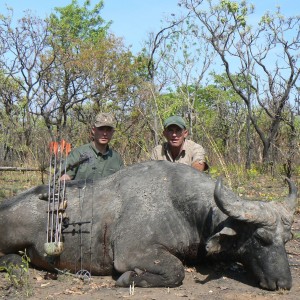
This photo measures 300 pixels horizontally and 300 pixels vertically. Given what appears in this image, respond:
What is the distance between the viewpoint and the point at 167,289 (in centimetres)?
473

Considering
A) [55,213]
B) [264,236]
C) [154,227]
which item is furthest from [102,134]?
[264,236]

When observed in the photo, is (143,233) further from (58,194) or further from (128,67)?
(128,67)

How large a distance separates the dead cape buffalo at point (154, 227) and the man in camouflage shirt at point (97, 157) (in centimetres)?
82

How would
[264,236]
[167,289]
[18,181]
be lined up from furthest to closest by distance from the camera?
[18,181]
[167,289]
[264,236]

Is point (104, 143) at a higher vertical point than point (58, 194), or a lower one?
higher

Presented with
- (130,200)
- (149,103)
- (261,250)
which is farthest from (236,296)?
(149,103)

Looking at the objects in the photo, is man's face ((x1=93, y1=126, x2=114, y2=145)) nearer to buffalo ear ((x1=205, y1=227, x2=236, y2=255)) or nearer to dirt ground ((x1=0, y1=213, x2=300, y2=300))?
dirt ground ((x1=0, y1=213, x2=300, y2=300))

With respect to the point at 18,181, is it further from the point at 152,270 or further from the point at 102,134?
the point at 152,270

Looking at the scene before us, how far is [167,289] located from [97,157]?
104 inches

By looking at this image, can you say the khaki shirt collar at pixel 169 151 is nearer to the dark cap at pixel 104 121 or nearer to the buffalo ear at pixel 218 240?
the dark cap at pixel 104 121

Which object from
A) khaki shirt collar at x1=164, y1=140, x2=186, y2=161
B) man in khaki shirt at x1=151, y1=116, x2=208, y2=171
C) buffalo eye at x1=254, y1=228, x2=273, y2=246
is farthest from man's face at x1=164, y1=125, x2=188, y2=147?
buffalo eye at x1=254, y1=228, x2=273, y2=246

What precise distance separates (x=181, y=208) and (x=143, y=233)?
0.49m

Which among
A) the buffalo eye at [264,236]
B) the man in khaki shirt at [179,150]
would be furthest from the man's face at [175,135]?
the buffalo eye at [264,236]

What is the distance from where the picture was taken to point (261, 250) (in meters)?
4.64
